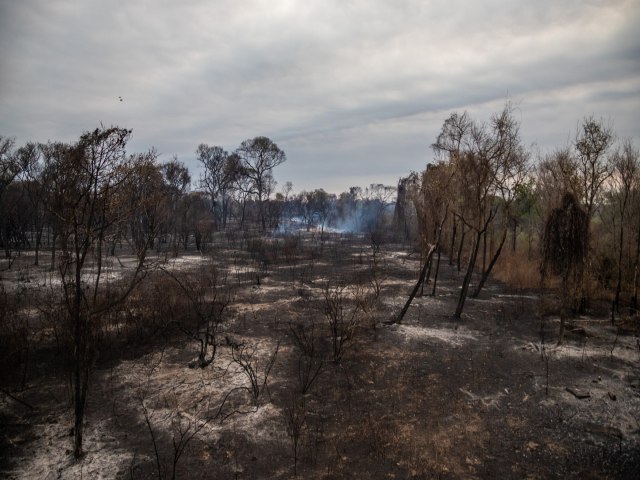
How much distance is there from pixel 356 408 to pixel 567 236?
7.30 metres

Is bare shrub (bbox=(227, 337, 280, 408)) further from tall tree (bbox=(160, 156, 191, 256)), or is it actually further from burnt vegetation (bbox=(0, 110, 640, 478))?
tall tree (bbox=(160, 156, 191, 256))

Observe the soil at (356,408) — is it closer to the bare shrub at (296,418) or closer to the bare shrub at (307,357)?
the bare shrub at (296,418)

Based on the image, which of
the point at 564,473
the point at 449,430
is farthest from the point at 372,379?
the point at 564,473

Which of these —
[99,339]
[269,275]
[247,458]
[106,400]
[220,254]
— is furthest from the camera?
[220,254]

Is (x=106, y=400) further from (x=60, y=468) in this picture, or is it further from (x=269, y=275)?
(x=269, y=275)

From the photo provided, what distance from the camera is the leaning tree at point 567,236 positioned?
9492mm

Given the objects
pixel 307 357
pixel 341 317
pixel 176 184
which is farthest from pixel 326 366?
pixel 176 184

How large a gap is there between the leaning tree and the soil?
239 cm

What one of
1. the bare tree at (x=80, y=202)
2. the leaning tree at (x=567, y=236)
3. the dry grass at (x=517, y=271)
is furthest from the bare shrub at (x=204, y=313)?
the dry grass at (x=517, y=271)

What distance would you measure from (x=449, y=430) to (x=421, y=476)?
4.53ft

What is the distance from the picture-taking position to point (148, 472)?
516 cm

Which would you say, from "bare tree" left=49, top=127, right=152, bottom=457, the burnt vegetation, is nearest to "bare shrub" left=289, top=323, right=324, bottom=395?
the burnt vegetation

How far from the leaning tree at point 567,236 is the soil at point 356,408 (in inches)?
94.0

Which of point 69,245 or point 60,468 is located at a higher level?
point 69,245
